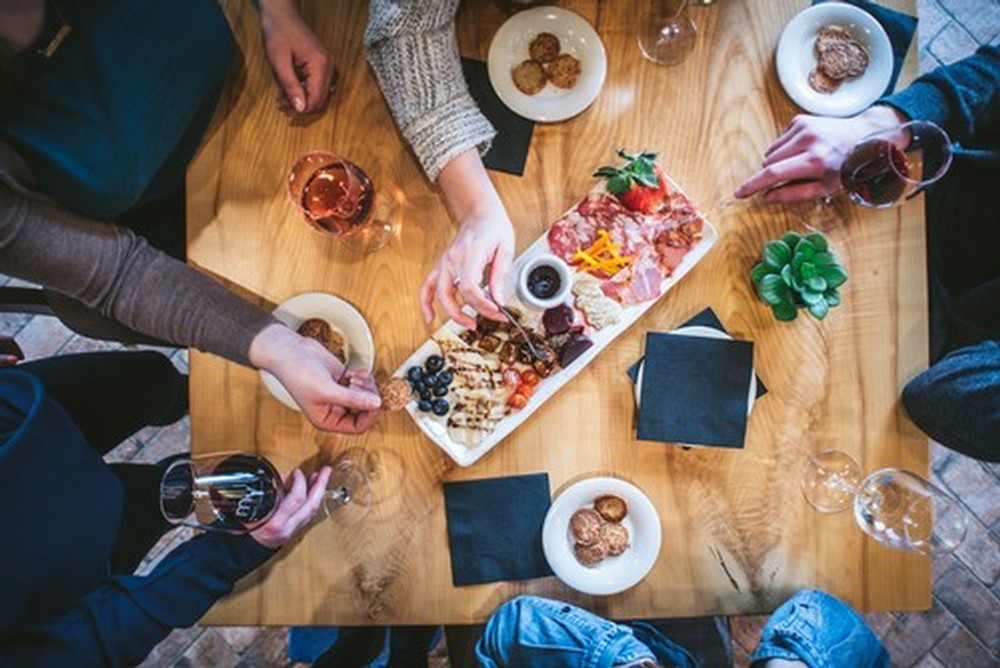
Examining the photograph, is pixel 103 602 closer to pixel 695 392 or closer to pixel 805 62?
pixel 695 392

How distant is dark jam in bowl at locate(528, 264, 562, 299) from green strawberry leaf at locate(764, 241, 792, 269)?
1.43 ft

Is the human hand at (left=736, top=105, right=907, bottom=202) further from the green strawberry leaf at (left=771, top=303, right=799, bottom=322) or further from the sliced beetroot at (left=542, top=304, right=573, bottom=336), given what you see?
the sliced beetroot at (left=542, top=304, right=573, bottom=336)

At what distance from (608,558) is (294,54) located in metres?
1.27

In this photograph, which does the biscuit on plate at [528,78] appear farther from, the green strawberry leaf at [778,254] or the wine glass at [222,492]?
the wine glass at [222,492]

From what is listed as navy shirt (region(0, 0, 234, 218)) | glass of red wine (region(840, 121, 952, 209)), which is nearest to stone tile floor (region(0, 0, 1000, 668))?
navy shirt (region(0, 0, 234, 218))

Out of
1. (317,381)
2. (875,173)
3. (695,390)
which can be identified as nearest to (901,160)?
(875,173)

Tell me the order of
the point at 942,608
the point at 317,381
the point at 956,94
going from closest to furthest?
the point at 317,381
the point at 956,94
the point at 942,608

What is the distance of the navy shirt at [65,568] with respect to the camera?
164 centimetres

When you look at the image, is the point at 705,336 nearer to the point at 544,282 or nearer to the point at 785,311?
the point at 785,311

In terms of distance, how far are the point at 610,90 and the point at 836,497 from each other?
3.28ft

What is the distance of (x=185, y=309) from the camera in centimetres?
166

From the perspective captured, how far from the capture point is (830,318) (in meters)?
1.73

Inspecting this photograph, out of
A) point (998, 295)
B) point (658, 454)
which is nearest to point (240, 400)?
point (658, 454)

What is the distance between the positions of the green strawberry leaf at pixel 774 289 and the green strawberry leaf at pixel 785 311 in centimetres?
1
